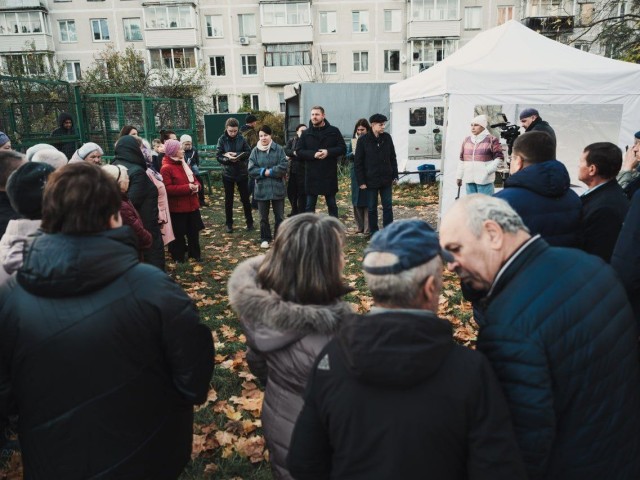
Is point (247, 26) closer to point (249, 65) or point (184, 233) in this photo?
point (249, 65)

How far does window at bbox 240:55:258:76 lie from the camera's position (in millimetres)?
41812

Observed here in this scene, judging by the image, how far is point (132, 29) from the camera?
42000 millimetres

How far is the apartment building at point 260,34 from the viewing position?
130 ft

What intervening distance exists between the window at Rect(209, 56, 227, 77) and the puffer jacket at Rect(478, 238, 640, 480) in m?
44.2

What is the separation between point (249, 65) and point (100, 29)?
538 inches

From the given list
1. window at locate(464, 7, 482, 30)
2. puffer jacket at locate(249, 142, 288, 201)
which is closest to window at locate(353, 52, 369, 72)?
window at locate(464, 7, 482, 30)

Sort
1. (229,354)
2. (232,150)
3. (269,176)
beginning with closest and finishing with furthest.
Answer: (229,354) < (269,176) < (232,150)

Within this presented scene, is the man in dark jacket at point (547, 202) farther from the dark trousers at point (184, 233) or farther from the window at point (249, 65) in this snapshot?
the window at point (249, 65)

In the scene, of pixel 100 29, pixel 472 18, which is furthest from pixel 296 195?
pixel 100 29

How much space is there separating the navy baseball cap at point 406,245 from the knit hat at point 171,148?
18.5ft

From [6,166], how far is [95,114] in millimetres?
9714

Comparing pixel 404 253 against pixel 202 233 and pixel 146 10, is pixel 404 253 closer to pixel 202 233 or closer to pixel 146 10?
pixel 202 233

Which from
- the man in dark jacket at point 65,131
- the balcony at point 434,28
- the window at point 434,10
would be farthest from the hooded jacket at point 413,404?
the window at point 434,10

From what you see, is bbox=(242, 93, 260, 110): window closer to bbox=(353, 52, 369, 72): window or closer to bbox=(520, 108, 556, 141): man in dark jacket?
bbox=(353, 52, 369, 72): window
